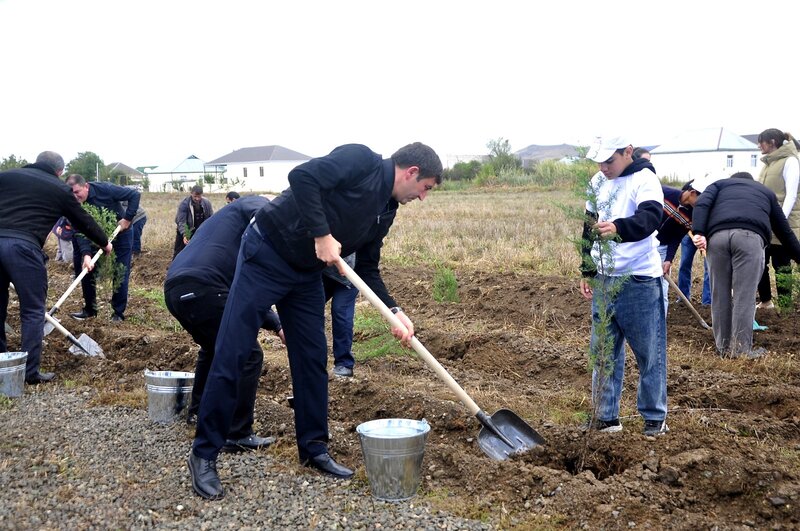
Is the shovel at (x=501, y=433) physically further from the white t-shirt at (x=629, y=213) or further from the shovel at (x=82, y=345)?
the shovel at (x=82, y=345)

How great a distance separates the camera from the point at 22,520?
3834 mm

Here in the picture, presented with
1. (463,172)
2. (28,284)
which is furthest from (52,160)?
(463,172)

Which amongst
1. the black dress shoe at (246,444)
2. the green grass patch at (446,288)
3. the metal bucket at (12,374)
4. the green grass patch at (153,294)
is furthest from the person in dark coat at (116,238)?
the black dress shoe at (246,444)

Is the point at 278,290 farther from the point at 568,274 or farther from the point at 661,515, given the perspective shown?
the point at 568,274

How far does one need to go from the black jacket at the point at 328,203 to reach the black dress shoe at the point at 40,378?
3687mm

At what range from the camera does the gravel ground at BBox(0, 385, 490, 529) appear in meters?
3.87

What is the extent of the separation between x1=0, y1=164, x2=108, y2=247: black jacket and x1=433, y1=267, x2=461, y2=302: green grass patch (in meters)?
5.03

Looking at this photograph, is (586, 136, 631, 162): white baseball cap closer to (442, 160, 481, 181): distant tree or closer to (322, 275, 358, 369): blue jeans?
(322, 275, 358, 369): blue jeans

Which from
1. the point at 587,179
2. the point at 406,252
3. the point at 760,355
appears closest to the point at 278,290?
the point at 587,179

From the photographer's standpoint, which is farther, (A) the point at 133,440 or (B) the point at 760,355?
(B) the point at 760,355

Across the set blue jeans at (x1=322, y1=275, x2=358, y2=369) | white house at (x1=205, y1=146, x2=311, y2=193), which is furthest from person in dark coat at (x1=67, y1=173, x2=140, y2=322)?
white house at (x1=205, y1=146, x2=311, y2=193)

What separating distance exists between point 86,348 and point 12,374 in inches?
57.9

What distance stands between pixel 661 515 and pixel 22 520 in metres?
3.16

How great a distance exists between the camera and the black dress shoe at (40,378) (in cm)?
684
